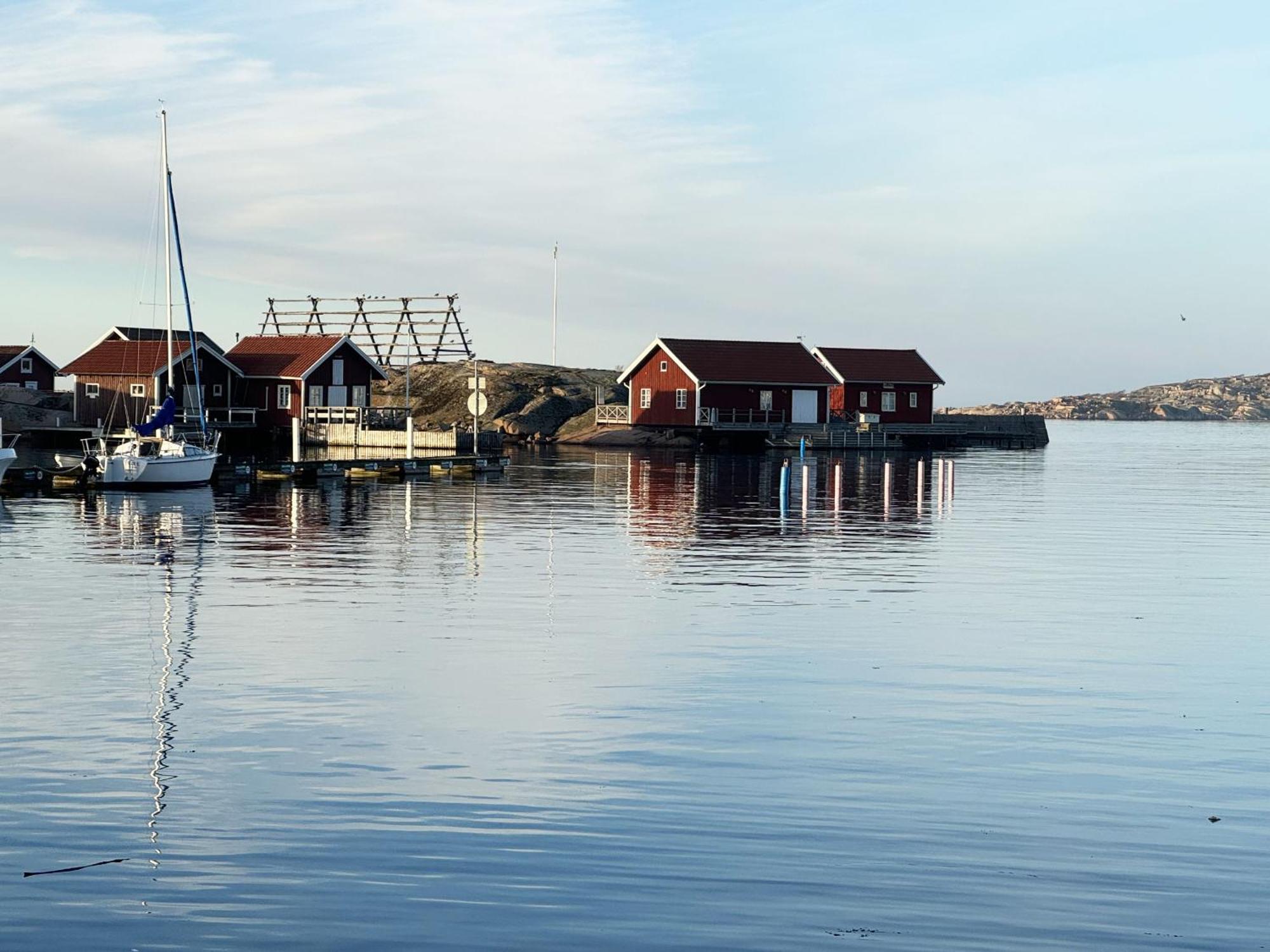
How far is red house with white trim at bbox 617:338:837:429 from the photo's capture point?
95250mm

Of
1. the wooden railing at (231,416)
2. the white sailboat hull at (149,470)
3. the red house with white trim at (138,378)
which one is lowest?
the white sailboat hull at (149,470)

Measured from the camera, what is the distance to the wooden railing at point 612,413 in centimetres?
10006

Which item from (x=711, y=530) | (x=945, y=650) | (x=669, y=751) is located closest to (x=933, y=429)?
(x=711, y=530)

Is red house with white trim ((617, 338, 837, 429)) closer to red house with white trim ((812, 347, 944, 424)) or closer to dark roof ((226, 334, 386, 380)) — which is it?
red house with white trim ((812, 347, 944, 424))

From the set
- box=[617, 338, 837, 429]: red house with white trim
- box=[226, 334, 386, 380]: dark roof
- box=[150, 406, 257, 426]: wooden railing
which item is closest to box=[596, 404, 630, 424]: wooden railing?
box=[617, 338, 837, 429]: red house with white trim

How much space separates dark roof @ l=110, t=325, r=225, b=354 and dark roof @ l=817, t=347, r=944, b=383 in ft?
133

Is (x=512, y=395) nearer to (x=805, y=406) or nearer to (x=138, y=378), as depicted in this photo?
(x=805, y=406)

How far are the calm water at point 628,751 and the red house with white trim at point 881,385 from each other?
239 ft

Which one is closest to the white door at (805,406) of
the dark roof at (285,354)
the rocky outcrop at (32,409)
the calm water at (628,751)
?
the dark roof at (285,354)

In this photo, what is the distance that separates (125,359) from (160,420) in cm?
4188

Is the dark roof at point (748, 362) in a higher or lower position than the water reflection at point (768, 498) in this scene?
higher

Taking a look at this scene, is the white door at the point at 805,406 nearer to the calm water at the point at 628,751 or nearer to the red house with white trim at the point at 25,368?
the red house with white trim at the point at 25,368

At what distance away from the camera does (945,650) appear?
19.3 meters

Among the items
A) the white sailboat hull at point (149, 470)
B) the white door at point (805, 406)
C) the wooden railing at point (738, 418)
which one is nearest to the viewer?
the white sailboat hull at point (149, 470)
